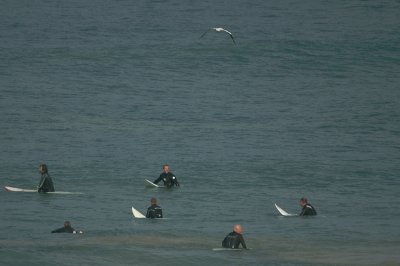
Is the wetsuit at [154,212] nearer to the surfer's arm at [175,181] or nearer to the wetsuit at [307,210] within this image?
the wetsuit at [307,210]

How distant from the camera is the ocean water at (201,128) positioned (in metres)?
48.0

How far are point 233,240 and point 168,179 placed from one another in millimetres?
13493

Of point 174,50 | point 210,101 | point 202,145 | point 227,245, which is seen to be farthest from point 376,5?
point 227,245

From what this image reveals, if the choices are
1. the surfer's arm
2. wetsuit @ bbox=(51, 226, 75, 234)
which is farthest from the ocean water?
the surfer's arm

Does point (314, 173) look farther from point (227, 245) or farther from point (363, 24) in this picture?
point (363, 24)

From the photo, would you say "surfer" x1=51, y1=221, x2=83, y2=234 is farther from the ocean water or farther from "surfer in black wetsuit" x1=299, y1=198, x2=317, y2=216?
"surfer in black wetsuit" x1=299, y1=198, x2=317, y2=216

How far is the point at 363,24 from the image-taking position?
342 ft

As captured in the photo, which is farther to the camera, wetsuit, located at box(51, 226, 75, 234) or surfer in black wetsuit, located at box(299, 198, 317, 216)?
surfer in black wetsuit, located at box(299, 198, 317, 216)

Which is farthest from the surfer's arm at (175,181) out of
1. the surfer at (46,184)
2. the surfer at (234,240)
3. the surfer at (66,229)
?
the surfer at (234,240)

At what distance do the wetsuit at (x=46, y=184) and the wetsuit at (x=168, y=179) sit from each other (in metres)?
4.78

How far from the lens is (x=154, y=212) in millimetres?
50688

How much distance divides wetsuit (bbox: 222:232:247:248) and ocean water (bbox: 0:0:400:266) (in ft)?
1.76

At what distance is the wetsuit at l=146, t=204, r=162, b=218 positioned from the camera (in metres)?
50.5

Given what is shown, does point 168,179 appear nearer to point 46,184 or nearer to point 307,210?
point 46,184
